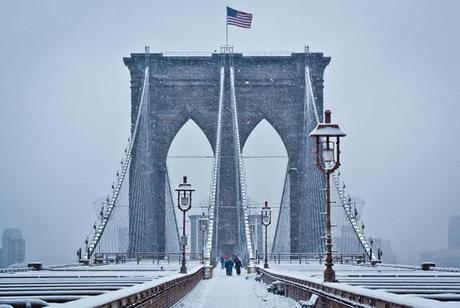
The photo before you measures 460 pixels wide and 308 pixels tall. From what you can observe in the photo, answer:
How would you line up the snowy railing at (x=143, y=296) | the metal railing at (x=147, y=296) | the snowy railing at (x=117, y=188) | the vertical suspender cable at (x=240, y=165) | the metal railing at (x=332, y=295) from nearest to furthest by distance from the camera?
1. the snowy railing at (x=143, y=296)
2. the metal railing at (x=147, y=296)
3. the metal railing at (x=332, y=295)
4. the snowy railing at (x=117, y=188)
5. the vertical suspender cable at (x=240, y=165)

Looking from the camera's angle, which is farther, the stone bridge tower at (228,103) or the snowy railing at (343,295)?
the stone bridge tower at (228,103)

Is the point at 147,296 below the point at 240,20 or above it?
below

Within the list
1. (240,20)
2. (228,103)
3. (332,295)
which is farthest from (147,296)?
(228,103)

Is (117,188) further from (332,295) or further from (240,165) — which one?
(332,295)

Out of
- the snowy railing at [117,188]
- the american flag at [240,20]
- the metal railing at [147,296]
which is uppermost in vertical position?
the american flag at [240,20]

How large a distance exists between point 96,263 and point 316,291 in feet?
101

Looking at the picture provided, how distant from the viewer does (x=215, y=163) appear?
206 feet

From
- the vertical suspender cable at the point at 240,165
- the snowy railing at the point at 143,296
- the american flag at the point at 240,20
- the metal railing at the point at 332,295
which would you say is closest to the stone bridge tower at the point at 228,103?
the vertical suspender cable at the point at 240,165

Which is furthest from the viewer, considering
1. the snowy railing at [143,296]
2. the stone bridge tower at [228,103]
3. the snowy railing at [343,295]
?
the stone bridge tower at [228,103]

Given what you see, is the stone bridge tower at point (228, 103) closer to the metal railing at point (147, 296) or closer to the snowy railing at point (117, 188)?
the snowy railing at point (117, 188)

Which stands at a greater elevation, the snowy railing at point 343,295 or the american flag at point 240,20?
the american flag at point 240,20

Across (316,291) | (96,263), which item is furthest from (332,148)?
(96,263)

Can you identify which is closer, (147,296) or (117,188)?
(147,296)

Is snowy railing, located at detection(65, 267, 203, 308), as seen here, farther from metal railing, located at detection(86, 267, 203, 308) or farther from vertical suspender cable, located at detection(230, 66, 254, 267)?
vertical suspender cable, located at detection(230, 66, 254, 267)
